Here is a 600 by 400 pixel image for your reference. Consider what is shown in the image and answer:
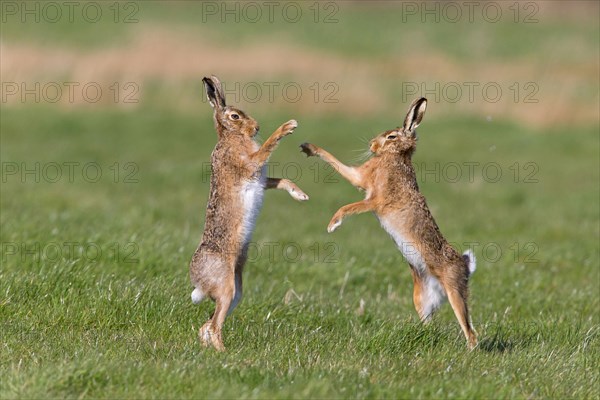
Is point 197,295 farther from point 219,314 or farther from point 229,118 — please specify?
point 229,118

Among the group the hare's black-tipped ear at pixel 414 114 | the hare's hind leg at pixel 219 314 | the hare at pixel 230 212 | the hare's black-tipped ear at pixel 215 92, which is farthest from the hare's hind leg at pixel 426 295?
the hare's black-tipped ear at pixel 215 92

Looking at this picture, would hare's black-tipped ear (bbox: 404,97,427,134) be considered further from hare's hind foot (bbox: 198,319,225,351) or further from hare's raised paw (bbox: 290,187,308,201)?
hare's hind foot (bbox: 198,319,225,351)

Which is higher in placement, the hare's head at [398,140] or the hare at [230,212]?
the hare's head at [398,140]

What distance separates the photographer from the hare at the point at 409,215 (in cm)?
669

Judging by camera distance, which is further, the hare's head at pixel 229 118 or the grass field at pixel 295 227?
the hare's head at pixel 229 118

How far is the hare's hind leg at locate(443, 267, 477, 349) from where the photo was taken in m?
6.52

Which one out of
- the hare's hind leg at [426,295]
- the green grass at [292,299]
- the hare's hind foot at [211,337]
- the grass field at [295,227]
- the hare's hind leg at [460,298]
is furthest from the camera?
the hare's hind leg at [426,295]

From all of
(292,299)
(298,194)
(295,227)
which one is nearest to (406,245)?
(298,194)

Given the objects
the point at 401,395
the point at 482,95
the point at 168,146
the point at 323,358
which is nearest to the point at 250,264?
the point at 323,358

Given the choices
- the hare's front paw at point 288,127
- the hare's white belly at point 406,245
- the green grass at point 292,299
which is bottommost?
the green grass at point 292,299

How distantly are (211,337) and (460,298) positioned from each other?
5.75ft

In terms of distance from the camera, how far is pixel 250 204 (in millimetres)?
6383

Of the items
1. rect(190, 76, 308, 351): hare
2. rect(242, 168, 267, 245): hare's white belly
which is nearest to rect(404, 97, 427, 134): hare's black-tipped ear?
rect(190, 76, 308, 351): hare

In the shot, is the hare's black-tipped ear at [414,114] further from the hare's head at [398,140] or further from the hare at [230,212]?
the hare at [230,212]
